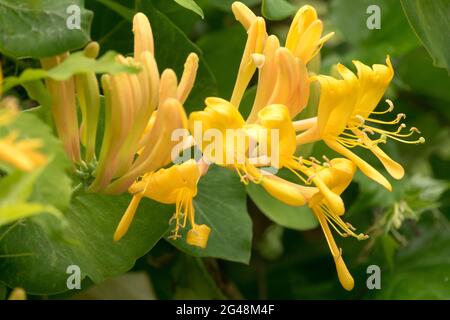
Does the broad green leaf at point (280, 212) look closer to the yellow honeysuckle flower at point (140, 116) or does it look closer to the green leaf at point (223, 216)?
the green leaf at point (223, 216)

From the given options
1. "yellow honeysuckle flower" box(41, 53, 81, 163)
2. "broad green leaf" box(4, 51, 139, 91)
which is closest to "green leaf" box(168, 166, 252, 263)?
"yellow honeysuckle flower" box(41, 53, 81, 163)

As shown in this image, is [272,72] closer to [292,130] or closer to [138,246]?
[292,130]

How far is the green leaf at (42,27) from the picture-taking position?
1.56 feet

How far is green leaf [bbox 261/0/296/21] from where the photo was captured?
22.7 inches

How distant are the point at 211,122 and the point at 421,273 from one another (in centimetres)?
46

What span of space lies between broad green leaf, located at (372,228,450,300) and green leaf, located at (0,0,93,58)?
18.1 inches

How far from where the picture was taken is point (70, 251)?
569mm

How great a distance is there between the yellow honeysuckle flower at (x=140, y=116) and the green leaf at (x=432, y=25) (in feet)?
0.64

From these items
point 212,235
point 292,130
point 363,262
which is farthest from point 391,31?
point 292,130

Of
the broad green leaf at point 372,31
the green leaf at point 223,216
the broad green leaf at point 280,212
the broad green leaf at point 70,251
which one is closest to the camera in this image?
the broad green leaf at point 70,251

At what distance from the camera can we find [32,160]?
330mm

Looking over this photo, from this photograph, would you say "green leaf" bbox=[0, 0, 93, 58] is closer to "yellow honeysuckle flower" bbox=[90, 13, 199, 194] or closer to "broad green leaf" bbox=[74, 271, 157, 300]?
"yellow honeysuckle flower" bbox=[90, 13, 199, 194]

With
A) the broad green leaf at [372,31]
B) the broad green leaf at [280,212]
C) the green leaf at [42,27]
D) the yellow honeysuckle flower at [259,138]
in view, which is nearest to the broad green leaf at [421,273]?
the broad green leaf at [280,212]

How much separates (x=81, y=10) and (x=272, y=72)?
0.12 m
